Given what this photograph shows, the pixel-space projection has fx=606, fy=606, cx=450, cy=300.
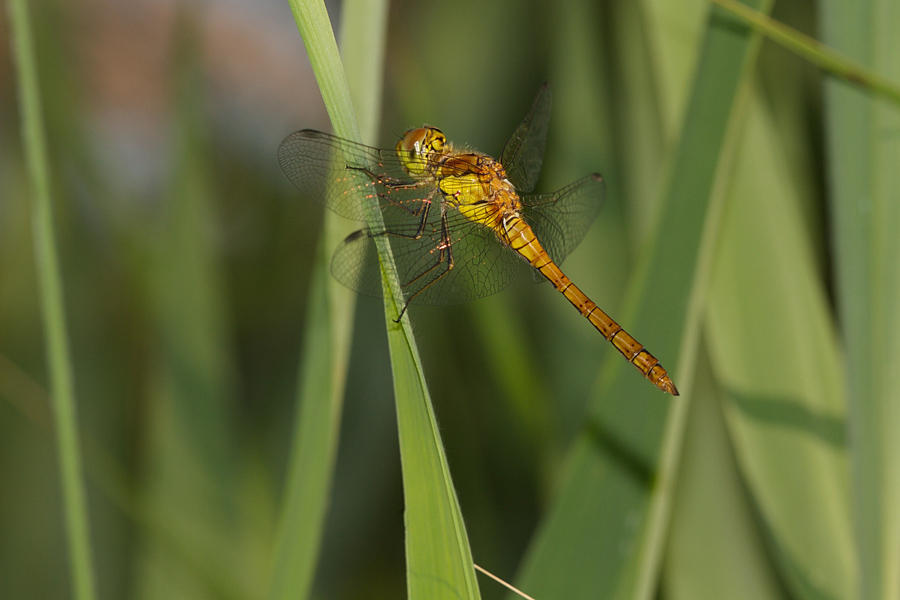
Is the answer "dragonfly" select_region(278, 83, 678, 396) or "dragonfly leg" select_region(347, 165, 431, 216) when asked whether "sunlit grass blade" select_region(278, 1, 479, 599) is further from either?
"dragonfly leg" select_region(347, 165, 431, 216)

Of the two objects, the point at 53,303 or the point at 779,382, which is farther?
the point at 779,382

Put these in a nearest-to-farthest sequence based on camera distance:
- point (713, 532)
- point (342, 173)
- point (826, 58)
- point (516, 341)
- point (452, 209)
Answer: point (826, 58)
point (342, 173)
point (713, 532)
point (452, 209)
point (516, 341)

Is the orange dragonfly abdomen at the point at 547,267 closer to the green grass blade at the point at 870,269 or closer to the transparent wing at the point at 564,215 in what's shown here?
the transparent wing at the point at 564,215

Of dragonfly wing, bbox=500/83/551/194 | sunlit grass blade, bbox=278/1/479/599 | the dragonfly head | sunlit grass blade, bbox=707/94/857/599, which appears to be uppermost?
dragonfly wing, bbox=500/83/551/194

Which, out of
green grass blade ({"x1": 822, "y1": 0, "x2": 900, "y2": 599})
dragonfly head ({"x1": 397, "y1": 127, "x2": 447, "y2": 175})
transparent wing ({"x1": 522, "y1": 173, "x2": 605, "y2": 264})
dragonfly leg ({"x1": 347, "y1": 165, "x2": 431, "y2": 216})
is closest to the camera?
green grass blade ({"x1": 822, "y1": 0, "x2": 900, "y2": 599})

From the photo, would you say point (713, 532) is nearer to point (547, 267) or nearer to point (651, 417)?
Result: point (651, 417)

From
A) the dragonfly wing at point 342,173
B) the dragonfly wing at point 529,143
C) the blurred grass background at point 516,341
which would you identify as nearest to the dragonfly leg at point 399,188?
the dragonfly wing at point 342,173

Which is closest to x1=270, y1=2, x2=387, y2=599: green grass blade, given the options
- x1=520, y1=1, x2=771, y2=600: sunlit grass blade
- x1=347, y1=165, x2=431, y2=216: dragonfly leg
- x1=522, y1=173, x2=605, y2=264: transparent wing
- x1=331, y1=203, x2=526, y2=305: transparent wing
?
x1=331, y1=203, x2=526, y2=305: transparent wing

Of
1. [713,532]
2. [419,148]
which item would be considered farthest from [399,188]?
[713,532]

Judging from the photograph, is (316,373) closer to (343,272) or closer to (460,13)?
(343,272)
